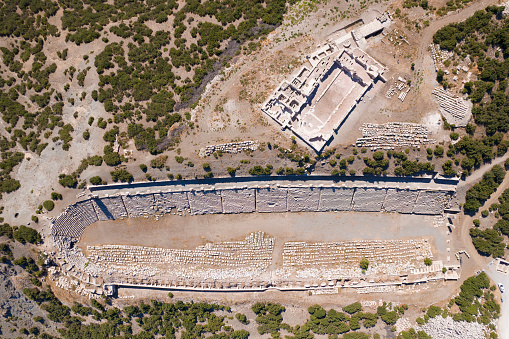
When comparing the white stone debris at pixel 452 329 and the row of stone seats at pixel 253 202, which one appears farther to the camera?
the row of stone seats at pixel 253 202

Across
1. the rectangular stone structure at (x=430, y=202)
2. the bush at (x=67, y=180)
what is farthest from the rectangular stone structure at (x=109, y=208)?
the rectangular stone structure at (x=430, y=202)

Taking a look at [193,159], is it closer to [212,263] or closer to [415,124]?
[212,263]

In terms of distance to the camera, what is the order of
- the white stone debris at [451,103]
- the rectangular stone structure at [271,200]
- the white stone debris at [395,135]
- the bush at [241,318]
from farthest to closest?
1. the bush at [241,318]
2. the rectangular stone structure at [271,200]
3. the white stone debris at [395,135]
4. the white stone debris at [451,103]

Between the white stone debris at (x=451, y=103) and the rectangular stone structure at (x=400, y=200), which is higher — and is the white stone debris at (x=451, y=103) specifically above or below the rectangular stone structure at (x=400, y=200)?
above

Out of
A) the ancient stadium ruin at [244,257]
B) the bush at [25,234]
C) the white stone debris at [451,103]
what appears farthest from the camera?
the ancient stadium ruin at [244,257]

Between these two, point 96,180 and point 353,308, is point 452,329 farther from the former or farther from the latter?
point 96,180

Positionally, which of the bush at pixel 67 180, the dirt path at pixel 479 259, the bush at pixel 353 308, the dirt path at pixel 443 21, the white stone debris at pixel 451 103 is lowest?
the bush at pixel 353 308

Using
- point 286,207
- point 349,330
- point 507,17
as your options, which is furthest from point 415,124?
point 349,330

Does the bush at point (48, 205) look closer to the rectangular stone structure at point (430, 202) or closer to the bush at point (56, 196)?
the bush at point (56, 196)
